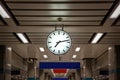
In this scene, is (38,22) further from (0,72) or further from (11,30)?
(0,72)

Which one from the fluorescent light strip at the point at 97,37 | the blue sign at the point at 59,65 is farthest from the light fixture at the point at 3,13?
the blue sign at the point at 59,65

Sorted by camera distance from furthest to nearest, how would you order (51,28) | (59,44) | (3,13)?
(51,28)
(59,44)
(3,13)

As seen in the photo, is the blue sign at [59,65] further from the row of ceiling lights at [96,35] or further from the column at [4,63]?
the row of ceiling lights at [96,35]

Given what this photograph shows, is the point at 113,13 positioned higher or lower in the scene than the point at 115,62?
higher

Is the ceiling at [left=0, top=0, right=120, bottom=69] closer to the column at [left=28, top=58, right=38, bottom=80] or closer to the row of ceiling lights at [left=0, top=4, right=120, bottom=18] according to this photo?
the row of ceiling lights at [left=0, top=4, right=120, bottom=18]

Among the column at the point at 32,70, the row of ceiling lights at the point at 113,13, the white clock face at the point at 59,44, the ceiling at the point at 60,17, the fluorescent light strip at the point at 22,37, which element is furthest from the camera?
the column at the point at 32,70

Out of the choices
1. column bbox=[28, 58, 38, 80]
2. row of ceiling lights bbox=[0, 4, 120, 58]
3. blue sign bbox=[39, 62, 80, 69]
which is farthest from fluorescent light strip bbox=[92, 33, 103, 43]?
column bbox=[28, 58, 38, 80]

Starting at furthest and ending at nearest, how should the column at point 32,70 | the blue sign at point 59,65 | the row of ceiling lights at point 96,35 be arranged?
1. the column at point 32,70
2. the blue sign at point 59,65
3. the row of ceiling lights at point 96,35

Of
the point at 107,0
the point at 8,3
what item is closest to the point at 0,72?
the point at 8,3

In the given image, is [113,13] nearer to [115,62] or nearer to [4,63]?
[115,62]

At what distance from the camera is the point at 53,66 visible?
2341 cm

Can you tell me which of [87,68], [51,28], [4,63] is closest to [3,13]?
[51,28]

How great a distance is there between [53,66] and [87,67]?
95.8 inches

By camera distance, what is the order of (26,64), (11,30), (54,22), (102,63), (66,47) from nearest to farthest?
(66,47) → (54,22) → (11,30) → (102,63) → (26,64)
